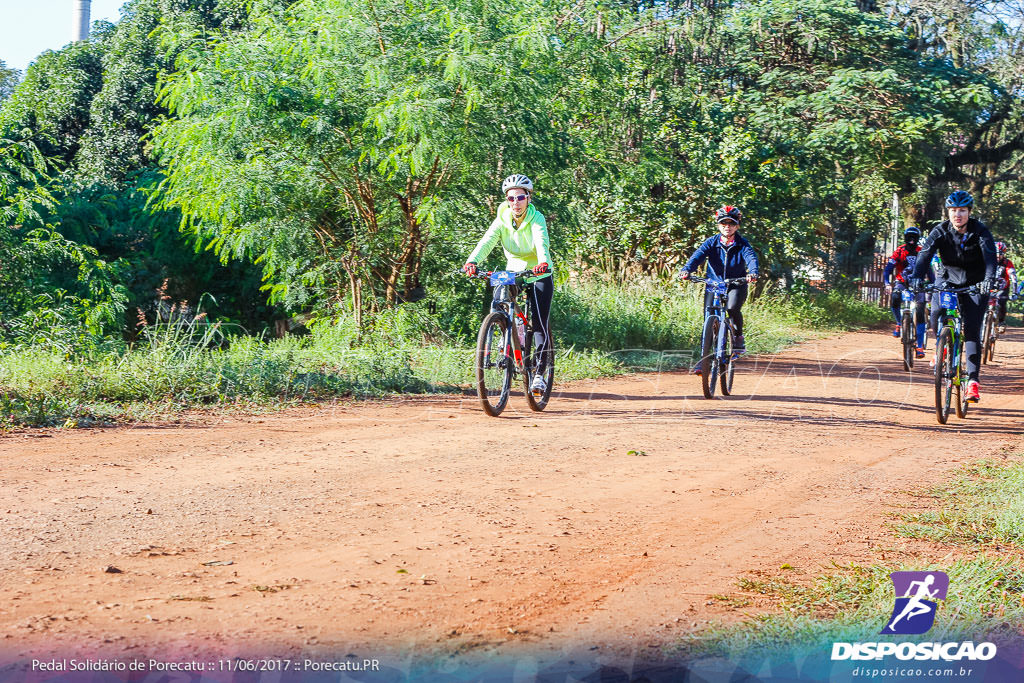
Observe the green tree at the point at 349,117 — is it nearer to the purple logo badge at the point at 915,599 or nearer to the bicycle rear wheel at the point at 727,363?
the bicycle rear wheel at the point at 727,363

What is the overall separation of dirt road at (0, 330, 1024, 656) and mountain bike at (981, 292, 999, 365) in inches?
265

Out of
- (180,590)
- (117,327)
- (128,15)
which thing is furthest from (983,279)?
(128,15)

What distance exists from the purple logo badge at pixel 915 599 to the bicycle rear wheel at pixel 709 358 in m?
6.27

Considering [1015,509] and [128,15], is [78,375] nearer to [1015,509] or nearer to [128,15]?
[1015,509]

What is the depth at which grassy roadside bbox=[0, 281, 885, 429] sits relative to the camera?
896 centimetres

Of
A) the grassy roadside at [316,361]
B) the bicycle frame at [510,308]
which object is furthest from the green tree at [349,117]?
the bicycle frame at [510,308]

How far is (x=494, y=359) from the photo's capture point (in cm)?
930

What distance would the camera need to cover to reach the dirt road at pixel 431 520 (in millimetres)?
3826

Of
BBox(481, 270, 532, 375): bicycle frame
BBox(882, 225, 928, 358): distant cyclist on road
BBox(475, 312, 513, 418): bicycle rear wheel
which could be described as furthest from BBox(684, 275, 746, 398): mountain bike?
BBox(882, 225, 928, 358): distant cyclist on road

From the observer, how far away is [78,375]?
921 cm

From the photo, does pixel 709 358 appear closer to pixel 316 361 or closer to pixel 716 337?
pixel 716 337

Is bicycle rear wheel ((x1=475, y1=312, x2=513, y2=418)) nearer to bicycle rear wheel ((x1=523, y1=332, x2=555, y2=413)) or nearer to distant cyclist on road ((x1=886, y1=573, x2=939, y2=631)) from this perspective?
bicycle rear wheel ((x1=523, y1=332, x2=555, y2=413))

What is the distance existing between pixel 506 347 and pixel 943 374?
13.3ft

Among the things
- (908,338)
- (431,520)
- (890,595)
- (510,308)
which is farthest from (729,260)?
(890,595)
